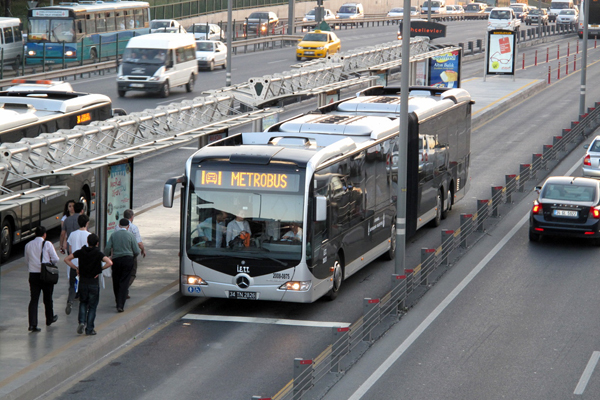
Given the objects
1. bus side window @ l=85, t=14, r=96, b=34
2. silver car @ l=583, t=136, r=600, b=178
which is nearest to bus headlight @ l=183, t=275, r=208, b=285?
silver car @ l=583, t=136, r=600, b=178

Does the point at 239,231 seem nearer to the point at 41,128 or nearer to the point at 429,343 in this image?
the point at 429,343

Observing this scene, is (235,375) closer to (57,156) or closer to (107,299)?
(107,299)

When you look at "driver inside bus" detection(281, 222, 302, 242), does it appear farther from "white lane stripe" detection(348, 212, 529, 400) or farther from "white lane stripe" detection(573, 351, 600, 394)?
"white lane stripe" detection(573, 351, 600, 394)

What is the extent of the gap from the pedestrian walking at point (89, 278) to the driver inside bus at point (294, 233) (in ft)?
9.49

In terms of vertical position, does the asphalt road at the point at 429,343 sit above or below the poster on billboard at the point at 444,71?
below

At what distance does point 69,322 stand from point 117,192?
3676mm

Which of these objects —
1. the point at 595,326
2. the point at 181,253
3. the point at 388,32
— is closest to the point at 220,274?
the point at 181,253

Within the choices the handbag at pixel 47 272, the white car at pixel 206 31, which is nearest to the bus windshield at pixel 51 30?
the white car at pixel 206 31

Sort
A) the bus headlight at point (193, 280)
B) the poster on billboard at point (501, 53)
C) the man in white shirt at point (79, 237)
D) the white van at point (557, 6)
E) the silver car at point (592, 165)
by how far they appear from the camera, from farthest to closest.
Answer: the white van at point (557, 6) < the poster on billboard at point (501, 53) < the silver car at point (592, 165) < the bus headlight at point (193, 280) < the man in white shirt at point (79, 237)

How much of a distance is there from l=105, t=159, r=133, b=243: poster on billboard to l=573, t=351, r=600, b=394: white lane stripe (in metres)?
8.35

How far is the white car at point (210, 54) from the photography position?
5322 cm

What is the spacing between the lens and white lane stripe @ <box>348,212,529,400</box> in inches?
477

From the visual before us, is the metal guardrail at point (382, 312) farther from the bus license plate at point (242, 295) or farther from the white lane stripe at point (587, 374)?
the white lane stripe at point (587, 374)

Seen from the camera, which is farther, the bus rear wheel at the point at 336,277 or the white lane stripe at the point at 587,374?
the bus rear wheel at the point at 336,277
